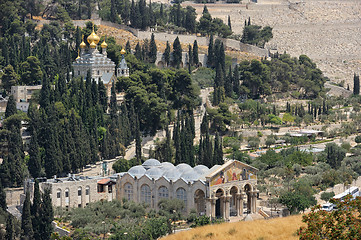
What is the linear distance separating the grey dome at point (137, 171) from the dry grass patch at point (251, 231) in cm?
1501

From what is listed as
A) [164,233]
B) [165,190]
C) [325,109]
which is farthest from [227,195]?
[325,109]

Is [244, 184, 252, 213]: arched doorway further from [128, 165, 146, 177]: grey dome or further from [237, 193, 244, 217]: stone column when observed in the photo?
[128, 165, 146, 177]: grey dome

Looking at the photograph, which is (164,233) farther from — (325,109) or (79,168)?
(325,109)

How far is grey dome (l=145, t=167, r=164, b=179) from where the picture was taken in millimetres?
63062

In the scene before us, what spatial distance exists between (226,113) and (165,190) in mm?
24024

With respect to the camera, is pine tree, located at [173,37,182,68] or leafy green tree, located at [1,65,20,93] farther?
pine tree, located at [173,37,182,68]

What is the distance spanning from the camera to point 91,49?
295ft

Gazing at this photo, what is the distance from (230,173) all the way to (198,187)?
8.38ft

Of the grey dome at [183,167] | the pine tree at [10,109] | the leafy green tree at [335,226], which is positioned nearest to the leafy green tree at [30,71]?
the pine tree at [10,109]

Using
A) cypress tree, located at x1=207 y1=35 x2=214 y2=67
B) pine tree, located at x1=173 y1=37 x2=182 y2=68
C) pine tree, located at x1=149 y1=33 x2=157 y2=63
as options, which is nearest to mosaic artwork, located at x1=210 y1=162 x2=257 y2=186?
pine tree, located at x1=149 y1=33 x2=157 y2=63

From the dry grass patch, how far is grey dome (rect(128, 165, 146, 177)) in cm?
Result: 1501

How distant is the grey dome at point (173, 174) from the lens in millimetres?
62406

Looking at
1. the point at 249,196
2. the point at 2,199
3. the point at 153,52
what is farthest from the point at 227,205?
the point at 153,52

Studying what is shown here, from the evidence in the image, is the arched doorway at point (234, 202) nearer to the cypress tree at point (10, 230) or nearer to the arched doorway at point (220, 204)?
the arched doorway at point (220, 204)
